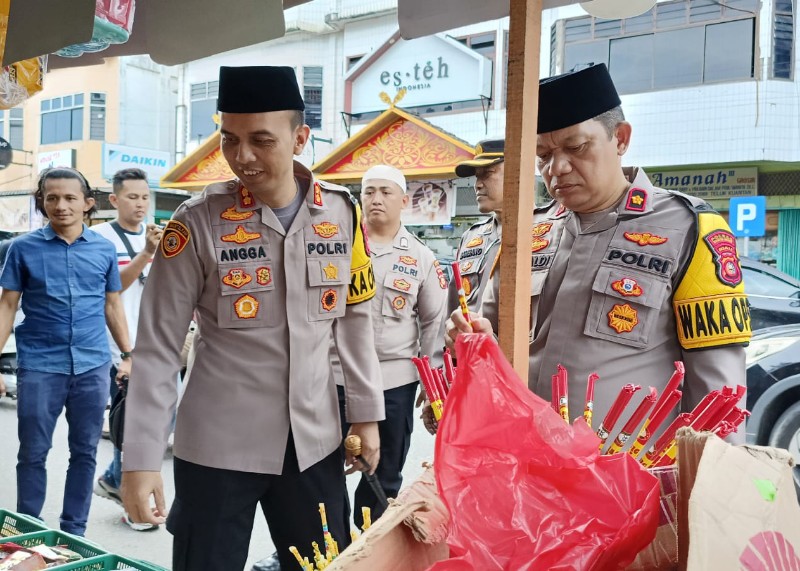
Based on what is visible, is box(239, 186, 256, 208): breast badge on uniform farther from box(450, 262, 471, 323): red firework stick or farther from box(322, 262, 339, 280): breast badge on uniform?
box(450, 262, 471, 323): red firework stick

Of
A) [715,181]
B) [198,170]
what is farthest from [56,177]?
[715,181]

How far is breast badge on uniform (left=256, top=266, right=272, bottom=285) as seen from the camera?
199 centimetres

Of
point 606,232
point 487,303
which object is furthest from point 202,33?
point 606,232

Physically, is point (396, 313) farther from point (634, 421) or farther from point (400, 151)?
point (400, 151)

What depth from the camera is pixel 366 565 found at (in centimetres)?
86

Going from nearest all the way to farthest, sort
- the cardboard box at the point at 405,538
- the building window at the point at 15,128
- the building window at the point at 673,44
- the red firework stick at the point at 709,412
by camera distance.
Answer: the cardboard box at the point at 405,538
the red firework stick at the point at 709,412
the building window at the point at 673,44
the building window at the point at 15,128

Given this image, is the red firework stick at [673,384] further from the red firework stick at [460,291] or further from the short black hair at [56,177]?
the short black hair at [56,177]

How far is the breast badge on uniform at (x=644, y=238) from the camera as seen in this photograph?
70.7 inches

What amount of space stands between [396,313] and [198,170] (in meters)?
11.2

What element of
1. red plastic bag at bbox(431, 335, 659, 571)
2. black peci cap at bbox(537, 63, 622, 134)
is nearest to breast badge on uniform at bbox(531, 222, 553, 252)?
black peci cap at bbox(537, 63, 622, 134)

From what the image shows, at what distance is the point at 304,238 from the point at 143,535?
247cm

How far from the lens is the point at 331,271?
210cm

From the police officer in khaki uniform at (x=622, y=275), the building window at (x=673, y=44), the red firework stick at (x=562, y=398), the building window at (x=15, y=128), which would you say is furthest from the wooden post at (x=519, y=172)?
the building window at (x=15, y=128)

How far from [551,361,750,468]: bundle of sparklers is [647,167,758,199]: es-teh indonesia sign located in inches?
474
